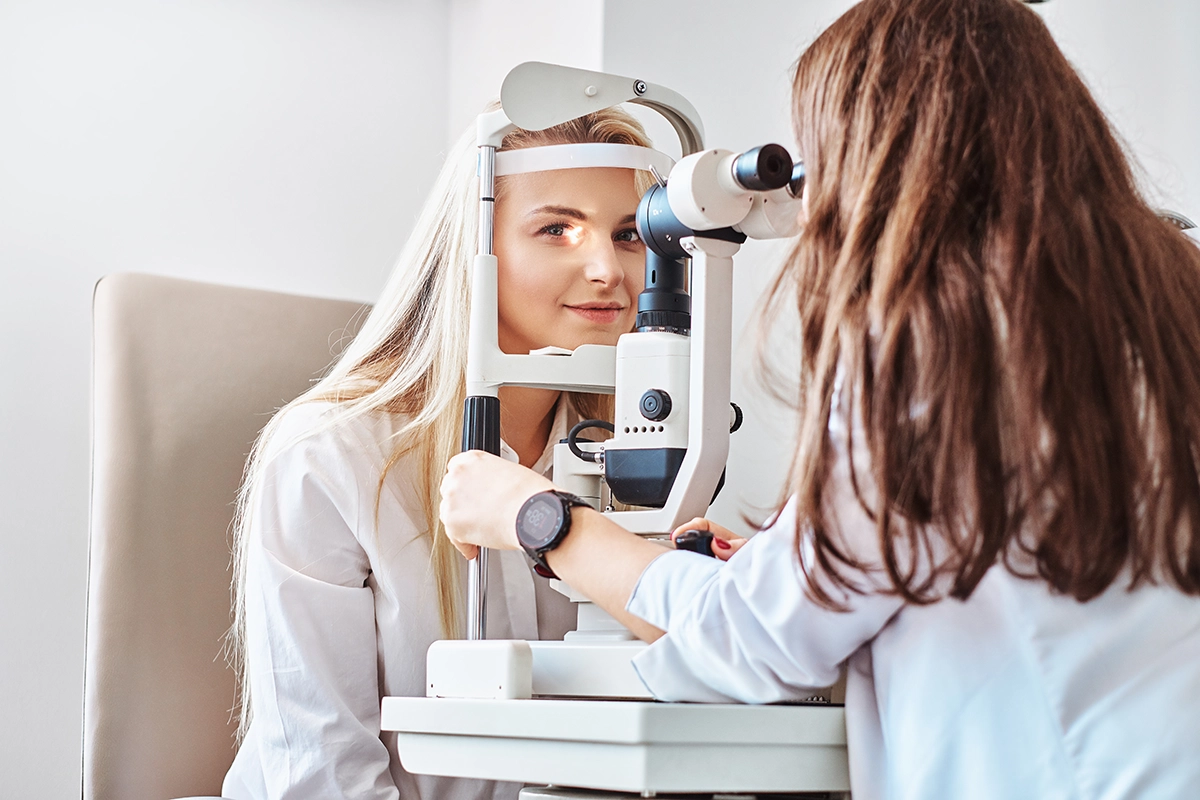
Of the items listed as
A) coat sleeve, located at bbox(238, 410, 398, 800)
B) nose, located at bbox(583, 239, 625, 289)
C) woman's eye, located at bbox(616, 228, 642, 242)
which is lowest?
coat sleeve, located at bbox(238, 410, 398, 800)

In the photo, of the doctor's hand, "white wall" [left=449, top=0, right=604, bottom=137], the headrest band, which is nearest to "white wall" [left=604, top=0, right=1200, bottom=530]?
"white wall" [left=449, top=0, right=604, bottom=137]

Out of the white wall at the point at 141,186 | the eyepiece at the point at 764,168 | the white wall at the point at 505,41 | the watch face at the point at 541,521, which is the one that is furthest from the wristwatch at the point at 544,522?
the white wall at the point at 141,186

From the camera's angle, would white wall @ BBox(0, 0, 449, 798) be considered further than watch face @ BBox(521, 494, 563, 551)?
Answer: Yes

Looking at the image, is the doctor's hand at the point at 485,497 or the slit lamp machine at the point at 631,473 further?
the doctor's hand at the point at 485,497

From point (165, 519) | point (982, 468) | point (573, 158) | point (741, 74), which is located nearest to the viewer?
point (982, 468)

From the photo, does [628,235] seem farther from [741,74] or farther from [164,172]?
[164,172]

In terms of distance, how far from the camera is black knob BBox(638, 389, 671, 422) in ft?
2.94

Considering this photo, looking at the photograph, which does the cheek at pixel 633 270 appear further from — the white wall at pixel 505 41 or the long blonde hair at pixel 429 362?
the white wall at pixel 505 41

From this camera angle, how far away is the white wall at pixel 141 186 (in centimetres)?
164

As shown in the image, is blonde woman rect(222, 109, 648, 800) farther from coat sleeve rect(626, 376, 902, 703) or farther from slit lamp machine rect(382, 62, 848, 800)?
coat sleeve rect(626, 376, 902, 703)

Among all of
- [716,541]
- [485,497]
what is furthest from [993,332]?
[485,497]

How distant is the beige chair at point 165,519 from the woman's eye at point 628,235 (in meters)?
0.55

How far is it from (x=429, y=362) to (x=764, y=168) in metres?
0.63

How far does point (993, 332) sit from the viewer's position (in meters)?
0.67
